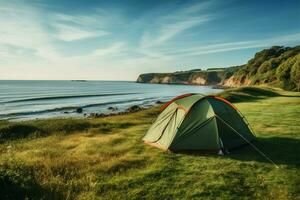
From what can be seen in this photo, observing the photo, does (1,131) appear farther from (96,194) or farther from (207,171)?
(207,171)

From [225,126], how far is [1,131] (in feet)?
48.4

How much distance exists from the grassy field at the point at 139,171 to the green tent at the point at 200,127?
23.8 inches

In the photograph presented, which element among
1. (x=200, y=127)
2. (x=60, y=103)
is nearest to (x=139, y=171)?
(x=200, y=127)

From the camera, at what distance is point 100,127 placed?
20.6 m

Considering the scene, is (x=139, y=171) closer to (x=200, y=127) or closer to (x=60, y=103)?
(x=200, y=127)

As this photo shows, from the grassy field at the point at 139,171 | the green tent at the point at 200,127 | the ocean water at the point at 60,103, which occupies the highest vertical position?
the green tent at the point at 200,127

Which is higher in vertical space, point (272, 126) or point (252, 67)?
point (252, 67)

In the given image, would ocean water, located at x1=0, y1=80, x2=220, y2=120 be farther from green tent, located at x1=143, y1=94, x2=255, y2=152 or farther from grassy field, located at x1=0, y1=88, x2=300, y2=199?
green tent, located at x1=143, y1=94, x2=255, y2=152

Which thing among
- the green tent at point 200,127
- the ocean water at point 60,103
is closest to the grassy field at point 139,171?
the green tent at point 200,127

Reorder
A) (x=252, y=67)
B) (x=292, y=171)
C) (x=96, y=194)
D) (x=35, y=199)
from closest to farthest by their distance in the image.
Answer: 1. (x=35, y=199)
2. (x=96, y=194)
3. (x=292, y=171)
4. (x=252, y=67)

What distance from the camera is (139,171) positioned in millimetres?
10250

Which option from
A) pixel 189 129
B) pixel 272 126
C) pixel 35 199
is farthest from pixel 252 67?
pixel 35 199

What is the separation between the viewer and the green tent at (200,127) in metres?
12.8

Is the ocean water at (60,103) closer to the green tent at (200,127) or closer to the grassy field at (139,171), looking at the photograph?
the grassy field at (139,171)
